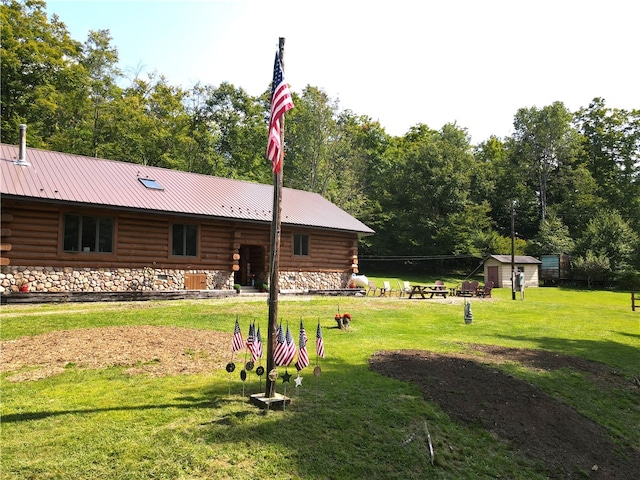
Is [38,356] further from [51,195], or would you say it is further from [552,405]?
[51,195]

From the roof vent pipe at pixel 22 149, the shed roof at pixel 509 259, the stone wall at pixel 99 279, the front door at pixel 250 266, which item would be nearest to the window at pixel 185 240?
the stone wall at pixel 99 279

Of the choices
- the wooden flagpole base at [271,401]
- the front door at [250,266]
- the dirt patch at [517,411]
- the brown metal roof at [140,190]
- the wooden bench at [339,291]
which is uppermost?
the brown metal roof at [140,190]

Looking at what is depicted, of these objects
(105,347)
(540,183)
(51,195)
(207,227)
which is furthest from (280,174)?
(540,183)

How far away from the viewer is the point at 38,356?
321 inches

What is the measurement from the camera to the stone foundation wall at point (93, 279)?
52.9 ft

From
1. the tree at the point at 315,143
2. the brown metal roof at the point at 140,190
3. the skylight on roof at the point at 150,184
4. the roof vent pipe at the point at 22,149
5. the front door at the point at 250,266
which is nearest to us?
the brown metal roof at the point at 140,190

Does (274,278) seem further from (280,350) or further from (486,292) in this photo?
(486,292)

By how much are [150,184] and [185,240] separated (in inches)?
121

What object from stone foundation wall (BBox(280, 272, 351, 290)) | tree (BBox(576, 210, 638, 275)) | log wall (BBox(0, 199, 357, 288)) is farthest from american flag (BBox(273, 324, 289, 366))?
tree (BBox(576, 210, 638, 275))

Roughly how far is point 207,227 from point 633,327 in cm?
1699

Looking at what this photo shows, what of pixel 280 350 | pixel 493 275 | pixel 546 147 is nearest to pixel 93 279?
pixel 280 350

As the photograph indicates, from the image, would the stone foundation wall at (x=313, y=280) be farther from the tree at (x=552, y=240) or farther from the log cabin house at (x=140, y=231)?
the tree at (x=552, y=240)

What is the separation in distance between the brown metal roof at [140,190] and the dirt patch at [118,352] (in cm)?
834

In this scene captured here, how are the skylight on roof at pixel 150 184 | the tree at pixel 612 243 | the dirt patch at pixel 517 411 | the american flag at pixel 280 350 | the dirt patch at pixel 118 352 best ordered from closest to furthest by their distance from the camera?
the dirt patch at pixel 517 411, the american flag at pixel 280 350, the dirt patch at pixel 118 352, the skylight on roof at pixel 150 184, the tree at pixel 612 243
